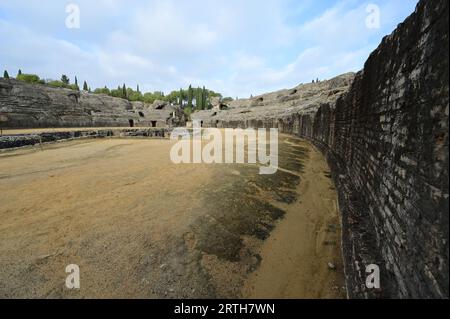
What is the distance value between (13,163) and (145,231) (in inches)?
414

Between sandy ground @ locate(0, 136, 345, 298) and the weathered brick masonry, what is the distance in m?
1.07

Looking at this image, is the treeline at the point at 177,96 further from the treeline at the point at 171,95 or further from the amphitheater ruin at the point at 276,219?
the amphitheater ruin at the point at 276,219

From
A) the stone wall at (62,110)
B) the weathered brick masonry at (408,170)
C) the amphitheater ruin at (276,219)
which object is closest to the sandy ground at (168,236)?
the amphitheater ruin at (276,219)

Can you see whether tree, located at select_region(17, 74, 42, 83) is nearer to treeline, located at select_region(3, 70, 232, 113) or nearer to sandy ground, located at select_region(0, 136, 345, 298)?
treeline, located at select_region(3, 70, 232, 113)

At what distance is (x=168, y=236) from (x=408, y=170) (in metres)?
4.09

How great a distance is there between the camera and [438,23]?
2.14 metres

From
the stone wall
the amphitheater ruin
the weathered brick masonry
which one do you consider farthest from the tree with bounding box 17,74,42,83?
the weathered brick masonry

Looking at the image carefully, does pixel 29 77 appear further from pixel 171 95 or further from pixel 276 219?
pixel 276 219

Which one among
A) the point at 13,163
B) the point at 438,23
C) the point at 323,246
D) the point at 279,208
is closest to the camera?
the point at 438,23

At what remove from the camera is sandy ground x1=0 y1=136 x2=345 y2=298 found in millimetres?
3555

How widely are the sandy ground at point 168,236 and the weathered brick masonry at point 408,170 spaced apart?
1.07 m

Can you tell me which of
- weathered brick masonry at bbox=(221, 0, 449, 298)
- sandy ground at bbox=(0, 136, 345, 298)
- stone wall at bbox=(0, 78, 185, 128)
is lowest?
sandy ground at bbox=(0, 136, 345, 298)
